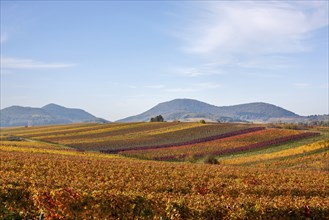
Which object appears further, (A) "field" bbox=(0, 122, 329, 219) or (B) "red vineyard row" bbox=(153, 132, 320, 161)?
(B) "red vineyard row" bbox=(153, 132, 320, 161)

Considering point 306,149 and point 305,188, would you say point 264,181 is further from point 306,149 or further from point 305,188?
point 306,149

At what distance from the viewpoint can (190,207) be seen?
13.8 meters

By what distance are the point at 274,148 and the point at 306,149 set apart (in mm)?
7429

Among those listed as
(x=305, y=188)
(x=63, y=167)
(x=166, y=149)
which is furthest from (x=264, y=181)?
(x=166, y=149)

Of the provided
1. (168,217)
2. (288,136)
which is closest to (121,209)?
(168,217)

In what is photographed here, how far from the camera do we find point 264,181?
27797 mm

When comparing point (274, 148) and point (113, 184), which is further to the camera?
point (274, 148)

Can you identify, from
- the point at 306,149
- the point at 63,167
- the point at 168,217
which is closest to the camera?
the point at 168,217

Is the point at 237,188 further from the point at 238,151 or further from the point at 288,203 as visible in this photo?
the point at 238,151

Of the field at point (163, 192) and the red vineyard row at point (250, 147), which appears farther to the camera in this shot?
the red vineyard row at point (250, 147)

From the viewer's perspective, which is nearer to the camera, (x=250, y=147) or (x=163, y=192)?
(x=163, y=192)

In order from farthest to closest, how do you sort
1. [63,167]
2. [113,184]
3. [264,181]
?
[63,167] → [264,181] → [113,184]

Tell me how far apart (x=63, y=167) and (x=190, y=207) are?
18.4 meters

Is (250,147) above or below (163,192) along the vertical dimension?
below
